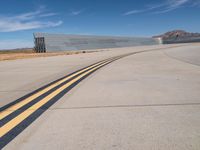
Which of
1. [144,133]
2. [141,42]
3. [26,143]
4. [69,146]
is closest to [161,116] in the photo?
[144,133]

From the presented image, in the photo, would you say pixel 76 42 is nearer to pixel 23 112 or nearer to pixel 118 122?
pixel 23 112

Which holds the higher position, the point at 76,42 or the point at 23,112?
the point at 76,42

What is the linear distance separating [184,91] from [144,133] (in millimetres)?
3144

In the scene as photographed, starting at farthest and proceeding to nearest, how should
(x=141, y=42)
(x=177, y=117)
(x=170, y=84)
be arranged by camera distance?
1. (x=141, y=42)
2. (x=170, y=84)
3. (x=177, y=117)

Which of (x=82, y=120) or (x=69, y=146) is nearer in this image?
(x=69, y=146)

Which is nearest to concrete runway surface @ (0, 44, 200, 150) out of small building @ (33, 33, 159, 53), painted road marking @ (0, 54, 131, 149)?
painted road marking @ (0, 54, 131, 149)

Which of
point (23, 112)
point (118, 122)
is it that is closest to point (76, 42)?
point (23, 112)

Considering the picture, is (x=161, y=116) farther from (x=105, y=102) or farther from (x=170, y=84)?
(x=170, y=84)

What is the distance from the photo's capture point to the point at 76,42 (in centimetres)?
8344

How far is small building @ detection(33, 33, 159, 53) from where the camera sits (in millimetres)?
73812

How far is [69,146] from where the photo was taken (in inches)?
117

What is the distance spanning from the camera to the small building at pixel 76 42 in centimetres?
7381

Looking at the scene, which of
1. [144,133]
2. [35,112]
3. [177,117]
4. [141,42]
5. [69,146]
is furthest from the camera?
[141,42]

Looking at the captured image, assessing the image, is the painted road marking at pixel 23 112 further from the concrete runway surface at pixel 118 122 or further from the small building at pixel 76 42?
the small building at pixel 76 42
